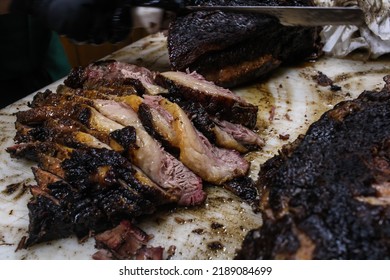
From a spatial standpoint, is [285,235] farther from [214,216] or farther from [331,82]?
[331,82]

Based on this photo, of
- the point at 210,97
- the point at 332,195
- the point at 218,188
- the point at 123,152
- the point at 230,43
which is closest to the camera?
the point at 332,195

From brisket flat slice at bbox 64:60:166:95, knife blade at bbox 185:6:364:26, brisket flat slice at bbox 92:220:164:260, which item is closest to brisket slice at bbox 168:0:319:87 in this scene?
knife blade at bbox 185:6:364:26

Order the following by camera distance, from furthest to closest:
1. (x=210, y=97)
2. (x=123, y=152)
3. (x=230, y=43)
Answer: (x=230, y=43) < (x=210, y=97) < (x=123, y=152)

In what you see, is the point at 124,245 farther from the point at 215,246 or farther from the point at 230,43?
the point at 230,43

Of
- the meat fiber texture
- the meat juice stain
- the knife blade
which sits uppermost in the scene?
the knife blade

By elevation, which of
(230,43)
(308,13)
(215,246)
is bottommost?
(215,246)

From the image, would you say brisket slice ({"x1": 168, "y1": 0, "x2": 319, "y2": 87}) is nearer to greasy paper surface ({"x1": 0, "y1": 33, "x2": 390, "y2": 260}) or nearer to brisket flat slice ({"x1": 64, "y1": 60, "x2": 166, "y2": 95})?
greasy paper surface ({"x1": 0, "y1": 33, "x2": 390, "y2": 260})

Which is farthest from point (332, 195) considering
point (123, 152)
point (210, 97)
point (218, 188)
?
point (210, 97)
